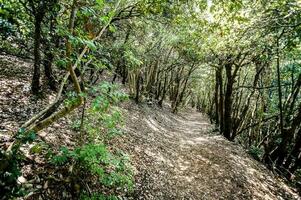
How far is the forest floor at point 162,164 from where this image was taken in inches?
230

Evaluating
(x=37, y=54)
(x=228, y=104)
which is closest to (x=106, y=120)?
(x=37, y=54)

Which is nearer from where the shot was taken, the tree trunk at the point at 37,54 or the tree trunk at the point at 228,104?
the tree trunk at the point at 37,54

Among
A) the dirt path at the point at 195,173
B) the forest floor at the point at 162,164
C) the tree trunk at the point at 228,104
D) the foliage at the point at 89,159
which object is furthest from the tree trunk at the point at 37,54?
the tree trunk at the point at 228,104

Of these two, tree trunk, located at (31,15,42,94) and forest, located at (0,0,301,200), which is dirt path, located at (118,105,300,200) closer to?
forest, located at (0,0,301,200)

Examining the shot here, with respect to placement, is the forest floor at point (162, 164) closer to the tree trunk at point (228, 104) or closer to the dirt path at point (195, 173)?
the dirt path at point (195, 173)

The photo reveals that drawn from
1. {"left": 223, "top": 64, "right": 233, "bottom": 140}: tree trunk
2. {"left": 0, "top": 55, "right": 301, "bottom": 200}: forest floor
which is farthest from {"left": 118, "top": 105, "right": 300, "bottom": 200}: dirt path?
{"left": 223, "top": 64, "right": 233, "bottom": 140}: tree trunk

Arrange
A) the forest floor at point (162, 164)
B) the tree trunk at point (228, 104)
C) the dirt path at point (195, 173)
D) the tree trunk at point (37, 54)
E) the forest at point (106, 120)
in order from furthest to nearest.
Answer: the tree trunk at point (228, 104) → the dirt path at point (195, 173) → the tree trunk at point (37, 54) → the forest floor at point (162, 164) → the forest at point (106, 120)

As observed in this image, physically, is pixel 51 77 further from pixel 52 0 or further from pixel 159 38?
pixel 159 38

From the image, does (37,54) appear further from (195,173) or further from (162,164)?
(195,173)

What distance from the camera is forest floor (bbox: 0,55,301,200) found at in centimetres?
584

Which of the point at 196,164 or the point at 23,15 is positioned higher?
the point at 23,15

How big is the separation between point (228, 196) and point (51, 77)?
22.6 feet

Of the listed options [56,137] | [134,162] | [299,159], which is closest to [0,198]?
[56,137]

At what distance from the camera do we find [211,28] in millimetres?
8195
